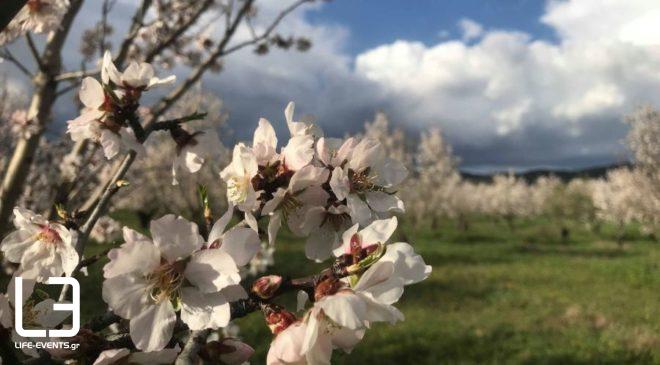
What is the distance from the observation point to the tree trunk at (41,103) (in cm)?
316

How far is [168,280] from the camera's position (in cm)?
91

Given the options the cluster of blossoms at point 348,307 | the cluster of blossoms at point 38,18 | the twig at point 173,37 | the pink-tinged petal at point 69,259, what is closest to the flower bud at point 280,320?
the cluster of blossoms at point 348,307

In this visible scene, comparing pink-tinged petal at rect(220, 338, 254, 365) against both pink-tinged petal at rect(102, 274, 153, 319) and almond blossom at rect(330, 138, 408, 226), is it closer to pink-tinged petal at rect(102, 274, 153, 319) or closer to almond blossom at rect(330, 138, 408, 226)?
pink-tinged petal at rect(102, 274, 153, 319)

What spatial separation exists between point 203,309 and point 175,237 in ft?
0.39

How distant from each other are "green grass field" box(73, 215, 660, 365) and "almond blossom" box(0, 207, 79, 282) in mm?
1884

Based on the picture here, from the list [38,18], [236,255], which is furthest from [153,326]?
[38,18]

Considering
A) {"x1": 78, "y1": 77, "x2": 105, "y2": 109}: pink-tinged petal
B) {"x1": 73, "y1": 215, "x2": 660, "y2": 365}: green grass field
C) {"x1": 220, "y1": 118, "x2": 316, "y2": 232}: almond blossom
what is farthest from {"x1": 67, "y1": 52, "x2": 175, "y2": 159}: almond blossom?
{"x1": 73, "y1": 215, "x2": 660, "y2": 365}: green grass field

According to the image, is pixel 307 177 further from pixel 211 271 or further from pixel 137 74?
pixel 137 74

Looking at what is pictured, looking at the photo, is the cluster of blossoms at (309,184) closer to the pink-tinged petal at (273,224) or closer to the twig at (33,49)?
the pink-tinged petal at (273,224)

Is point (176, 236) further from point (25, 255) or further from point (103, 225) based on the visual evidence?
point (103, 225)

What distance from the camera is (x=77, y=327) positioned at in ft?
3.02

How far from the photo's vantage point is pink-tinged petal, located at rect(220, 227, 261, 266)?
862 mm

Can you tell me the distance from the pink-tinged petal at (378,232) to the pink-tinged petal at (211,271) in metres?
0.22

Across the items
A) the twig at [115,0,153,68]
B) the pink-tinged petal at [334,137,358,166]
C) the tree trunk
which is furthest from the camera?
the twig at [115,0,153,68]
